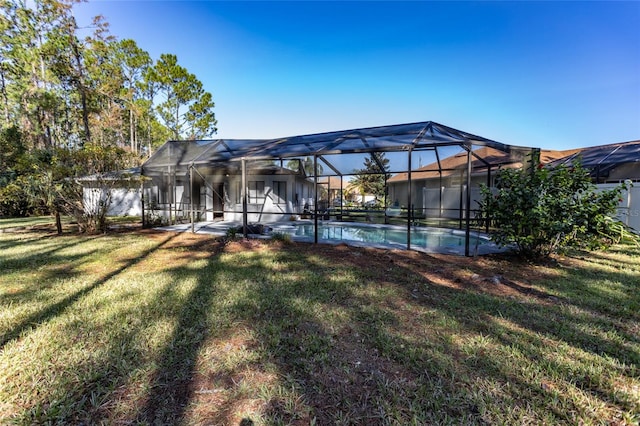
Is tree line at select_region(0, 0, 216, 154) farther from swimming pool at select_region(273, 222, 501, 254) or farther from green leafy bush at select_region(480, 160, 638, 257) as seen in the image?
green leafy bush at select_region(480, 160, 638, 257)

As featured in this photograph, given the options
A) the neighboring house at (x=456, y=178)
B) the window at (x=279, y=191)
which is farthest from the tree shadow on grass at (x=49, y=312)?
the window at (x=279, y=191)

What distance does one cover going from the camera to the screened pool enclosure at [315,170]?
6789mm

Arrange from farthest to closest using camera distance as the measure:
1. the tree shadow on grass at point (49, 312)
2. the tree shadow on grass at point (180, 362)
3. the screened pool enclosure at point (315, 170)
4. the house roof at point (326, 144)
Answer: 1. the screened pool enclosure at point (315, 170)
2. the house roof at point (326, 144)
3. the tree shadow on grass at point (49, 312)
4. the tree shadow on grass at point (180, 362)

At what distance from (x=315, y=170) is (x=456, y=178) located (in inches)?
300

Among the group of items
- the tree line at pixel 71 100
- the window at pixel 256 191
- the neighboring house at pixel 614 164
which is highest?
the tree line at pixel 71 100

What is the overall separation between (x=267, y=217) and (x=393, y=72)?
9.14 m

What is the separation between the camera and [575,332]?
246 centimetres

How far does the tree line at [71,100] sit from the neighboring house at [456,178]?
1051cm

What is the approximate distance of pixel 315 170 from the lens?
736 cm

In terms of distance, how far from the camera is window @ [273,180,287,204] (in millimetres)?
13555

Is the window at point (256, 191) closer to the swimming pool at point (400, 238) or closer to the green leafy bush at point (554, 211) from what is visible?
the swimming pool at point (400, 238)

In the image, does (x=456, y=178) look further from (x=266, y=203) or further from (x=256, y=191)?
(x=256, y=191)

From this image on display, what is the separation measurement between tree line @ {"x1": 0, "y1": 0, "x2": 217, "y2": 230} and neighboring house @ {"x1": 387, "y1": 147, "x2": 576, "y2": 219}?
1051 centimetres

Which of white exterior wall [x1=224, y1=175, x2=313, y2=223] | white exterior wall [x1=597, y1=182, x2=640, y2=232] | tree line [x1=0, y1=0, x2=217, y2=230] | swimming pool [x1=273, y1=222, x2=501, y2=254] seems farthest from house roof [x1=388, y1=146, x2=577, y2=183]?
tree line [x1=0, y1=0, x2=217, y2=230]
